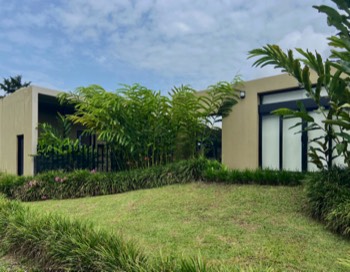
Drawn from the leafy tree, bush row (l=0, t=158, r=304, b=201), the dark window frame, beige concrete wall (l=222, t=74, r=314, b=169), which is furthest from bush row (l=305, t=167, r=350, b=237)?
beige concrete wall (l=222, t=74, r=314, b=169)

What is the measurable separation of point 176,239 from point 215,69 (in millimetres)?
7734

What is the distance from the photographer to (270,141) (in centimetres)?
962

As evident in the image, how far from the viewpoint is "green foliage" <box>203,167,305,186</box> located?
7.19 m

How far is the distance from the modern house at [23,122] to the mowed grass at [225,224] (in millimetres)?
4182

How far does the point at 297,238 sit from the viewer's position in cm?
458

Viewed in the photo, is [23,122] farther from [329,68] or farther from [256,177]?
[329,68]

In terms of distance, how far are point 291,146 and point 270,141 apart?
2.26 feet

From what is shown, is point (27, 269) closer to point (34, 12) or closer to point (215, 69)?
point (34, 12)

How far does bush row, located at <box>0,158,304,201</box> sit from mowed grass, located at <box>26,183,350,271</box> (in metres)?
0.42

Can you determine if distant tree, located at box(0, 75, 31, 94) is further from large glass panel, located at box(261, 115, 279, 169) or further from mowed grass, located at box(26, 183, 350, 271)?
large glass panel, located at box(261, 115, 279, 169)

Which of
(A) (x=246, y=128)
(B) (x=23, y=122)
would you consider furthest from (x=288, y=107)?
(B) (x=23, y=122)

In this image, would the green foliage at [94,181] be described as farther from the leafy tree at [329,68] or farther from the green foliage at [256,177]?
the leafy tree at [329,68]

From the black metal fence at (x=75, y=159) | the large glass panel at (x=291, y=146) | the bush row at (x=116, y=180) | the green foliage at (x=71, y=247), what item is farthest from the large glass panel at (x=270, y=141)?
the green foliage at (x=71, y=247)

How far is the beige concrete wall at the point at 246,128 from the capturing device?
963cm
